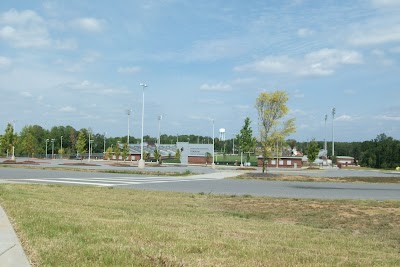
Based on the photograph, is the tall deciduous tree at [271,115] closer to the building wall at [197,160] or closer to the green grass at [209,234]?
the green grass at [209,234]

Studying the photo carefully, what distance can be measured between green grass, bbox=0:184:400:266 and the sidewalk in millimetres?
133

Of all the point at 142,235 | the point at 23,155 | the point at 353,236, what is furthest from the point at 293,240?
the point at 23,155

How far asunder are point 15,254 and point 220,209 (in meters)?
8.55

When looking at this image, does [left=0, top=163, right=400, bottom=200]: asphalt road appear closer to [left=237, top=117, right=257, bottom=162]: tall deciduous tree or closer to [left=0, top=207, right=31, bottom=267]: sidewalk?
[left=0, top=207, right=31, bottom=267]: sidewalk

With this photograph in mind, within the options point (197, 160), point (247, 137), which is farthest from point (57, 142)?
point (247, 137)

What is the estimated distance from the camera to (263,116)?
122ft

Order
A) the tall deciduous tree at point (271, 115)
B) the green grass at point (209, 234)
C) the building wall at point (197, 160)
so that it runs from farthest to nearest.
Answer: the building wall at point (197, 160), the tall deciduous tree at point (271, 115), the green grass at point (209, 234)

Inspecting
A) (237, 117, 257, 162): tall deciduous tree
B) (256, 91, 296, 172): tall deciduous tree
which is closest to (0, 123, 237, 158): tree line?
(237, 117, 257, 162): tall deciduous tree

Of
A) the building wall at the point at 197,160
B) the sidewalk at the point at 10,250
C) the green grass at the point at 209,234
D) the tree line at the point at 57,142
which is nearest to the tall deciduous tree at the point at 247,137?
the building wall at the point at 197,160

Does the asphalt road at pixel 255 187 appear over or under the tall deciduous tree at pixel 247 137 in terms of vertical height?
under

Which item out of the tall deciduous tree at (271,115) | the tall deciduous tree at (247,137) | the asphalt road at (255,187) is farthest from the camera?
the tall deciduous tree at (247,137)

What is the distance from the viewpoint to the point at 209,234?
27.4ft

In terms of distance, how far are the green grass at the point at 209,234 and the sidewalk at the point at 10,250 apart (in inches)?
5.2

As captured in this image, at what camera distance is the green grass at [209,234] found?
602 centimetres
